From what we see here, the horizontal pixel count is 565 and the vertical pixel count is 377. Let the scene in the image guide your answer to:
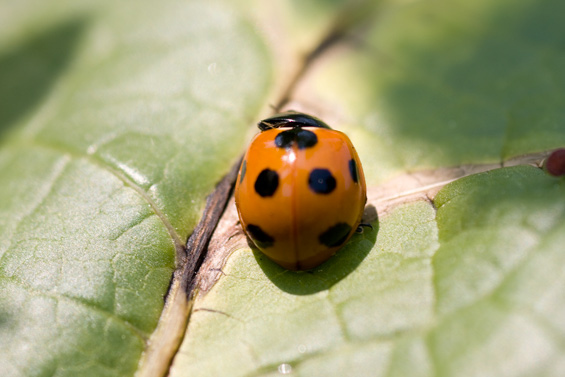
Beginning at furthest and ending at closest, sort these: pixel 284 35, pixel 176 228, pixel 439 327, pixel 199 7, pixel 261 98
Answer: pixel 199 7 → pixel 284 35 → pixel 261 98 → pixel 176 228 → pixel 439 327

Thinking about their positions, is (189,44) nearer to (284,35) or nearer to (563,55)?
(284,35)

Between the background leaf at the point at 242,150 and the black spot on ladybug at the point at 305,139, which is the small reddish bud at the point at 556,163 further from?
the black spot on ladybug at the point at 305,139

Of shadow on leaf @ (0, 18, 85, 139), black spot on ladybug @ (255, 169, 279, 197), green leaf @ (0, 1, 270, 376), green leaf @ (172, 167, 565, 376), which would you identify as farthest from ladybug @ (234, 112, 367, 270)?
shadow on leaf @ (0, 18, 85, 139)

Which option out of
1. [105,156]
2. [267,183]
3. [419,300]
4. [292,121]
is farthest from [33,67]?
[419,300]

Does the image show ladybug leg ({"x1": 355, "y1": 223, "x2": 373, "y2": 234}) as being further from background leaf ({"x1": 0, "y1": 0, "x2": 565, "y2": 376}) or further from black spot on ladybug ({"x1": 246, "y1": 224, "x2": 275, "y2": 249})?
black spot on ladybug ({"x1": 246, "y1": 224, "x2": 275, "y2": 249})

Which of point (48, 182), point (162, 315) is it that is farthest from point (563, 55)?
point (48, 182)

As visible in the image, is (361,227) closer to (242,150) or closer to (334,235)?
(334,235)

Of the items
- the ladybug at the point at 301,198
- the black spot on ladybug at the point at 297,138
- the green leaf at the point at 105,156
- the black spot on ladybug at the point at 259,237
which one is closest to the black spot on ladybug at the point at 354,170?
the ladybug at the point at 301,198
